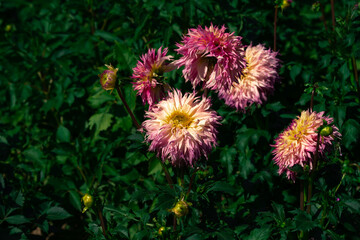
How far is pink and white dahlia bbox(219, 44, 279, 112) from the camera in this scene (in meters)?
1.92

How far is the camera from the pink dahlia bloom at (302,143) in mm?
1635

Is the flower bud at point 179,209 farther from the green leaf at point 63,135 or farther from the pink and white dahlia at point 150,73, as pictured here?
the green leaf at point 63,135

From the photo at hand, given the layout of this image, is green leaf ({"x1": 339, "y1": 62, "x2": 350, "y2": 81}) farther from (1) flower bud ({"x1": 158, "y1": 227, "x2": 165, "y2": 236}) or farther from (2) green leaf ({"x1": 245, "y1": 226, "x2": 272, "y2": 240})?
(1) flower bud ({"x1": 158, "y1": 227, "x2": 165, "y2": 236})

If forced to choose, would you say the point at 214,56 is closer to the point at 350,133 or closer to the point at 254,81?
the point at 254,81

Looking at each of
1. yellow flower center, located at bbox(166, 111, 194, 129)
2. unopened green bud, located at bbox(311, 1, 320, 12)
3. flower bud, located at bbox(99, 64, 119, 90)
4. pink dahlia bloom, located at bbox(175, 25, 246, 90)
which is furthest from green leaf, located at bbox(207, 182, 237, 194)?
unopened green bud, located at bbox(311, 1, 320, 12)

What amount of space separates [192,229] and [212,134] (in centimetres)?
46

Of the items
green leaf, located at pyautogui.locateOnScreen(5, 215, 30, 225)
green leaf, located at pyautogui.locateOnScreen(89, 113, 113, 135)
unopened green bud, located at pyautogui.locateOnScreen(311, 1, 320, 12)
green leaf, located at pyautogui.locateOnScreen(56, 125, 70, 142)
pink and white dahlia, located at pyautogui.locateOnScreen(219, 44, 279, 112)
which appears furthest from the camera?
green leaf, located at pyautogui.locateOnScreen(56, 125, 70, 142)

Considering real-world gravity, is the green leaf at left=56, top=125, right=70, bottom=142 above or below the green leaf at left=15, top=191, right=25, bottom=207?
above

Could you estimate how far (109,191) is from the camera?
254cm

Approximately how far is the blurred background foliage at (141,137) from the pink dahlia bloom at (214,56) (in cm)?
28

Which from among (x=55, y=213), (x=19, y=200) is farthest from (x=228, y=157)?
(x=19, y=200)

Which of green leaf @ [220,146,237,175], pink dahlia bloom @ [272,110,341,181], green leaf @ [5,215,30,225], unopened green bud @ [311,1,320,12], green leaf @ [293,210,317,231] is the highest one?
unopened green bud @ [311,1,320,12]

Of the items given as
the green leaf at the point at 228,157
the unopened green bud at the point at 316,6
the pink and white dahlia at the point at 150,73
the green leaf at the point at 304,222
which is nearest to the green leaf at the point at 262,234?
the green leaf at the point at 304,222

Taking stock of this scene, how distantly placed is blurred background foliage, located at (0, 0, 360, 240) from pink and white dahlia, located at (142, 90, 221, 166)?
14 cm
